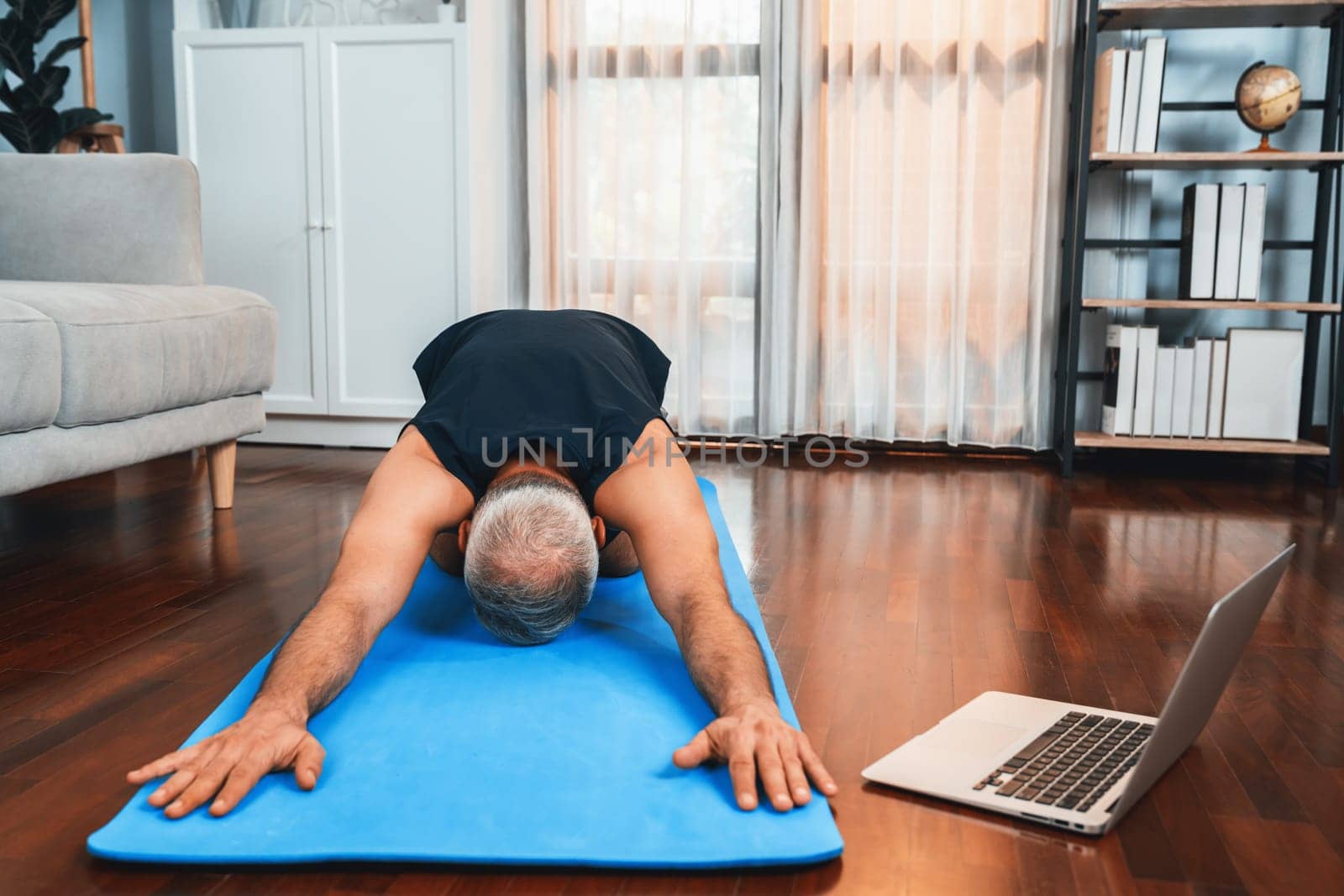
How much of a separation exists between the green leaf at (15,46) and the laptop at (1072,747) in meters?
3.56

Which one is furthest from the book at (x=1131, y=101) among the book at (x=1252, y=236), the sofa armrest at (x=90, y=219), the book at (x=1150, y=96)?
the sofa armrest at (x=90, y=219)

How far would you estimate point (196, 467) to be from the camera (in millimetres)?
3357

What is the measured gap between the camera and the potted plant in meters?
3.57

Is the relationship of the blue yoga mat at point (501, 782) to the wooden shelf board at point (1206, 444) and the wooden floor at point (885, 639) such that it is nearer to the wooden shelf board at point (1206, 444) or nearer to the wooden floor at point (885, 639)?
the wooden floor at point (885, 639)

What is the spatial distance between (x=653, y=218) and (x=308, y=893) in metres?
2.91

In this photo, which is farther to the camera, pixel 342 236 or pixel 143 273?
pixel 342 236

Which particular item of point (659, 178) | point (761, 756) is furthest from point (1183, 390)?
point (761, 756)

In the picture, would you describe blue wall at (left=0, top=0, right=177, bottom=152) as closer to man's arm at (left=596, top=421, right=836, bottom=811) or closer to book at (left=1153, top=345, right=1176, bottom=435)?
man's arm at (left=596, top=421, right=836, bottom=811)

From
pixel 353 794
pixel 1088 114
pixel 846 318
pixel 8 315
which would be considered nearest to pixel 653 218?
pixel 846 318

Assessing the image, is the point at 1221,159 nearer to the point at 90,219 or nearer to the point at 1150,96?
the point at 1150,96

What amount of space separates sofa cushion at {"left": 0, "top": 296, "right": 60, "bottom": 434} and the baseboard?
1676 millimetres

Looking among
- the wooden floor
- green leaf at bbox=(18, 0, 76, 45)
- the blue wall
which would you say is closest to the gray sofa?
the wooden floor

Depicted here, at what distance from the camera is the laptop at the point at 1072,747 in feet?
3.72

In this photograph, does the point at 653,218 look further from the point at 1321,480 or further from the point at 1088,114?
the point at 1321,480
